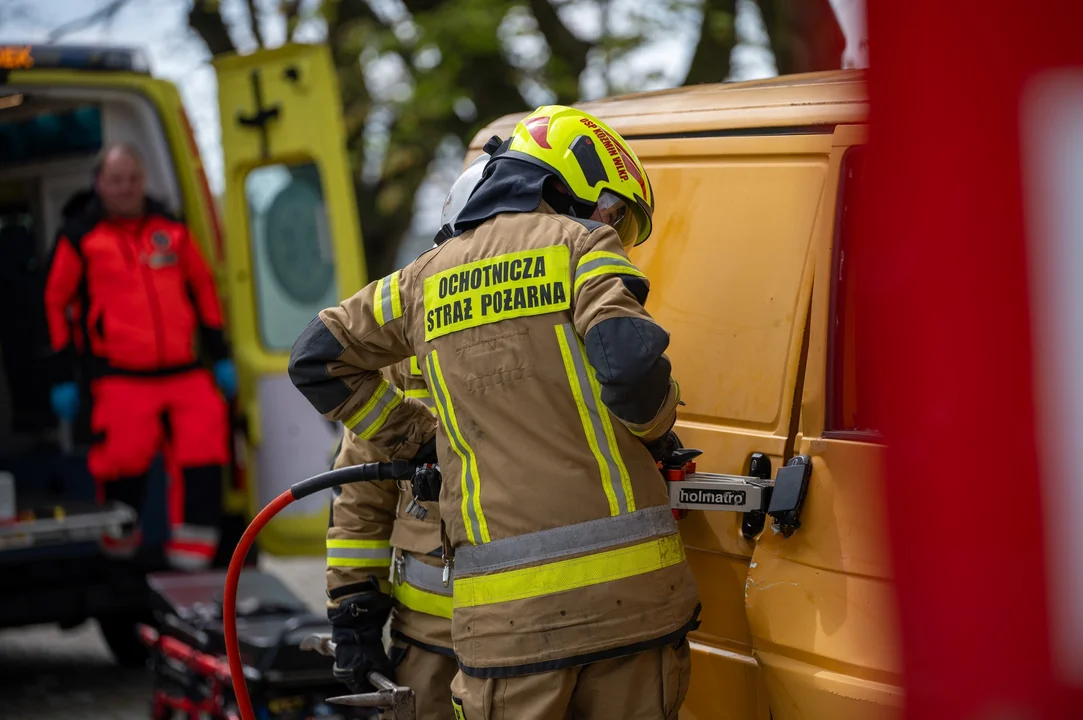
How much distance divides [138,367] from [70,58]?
1.45 meters

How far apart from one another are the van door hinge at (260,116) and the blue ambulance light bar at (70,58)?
0.64 meters

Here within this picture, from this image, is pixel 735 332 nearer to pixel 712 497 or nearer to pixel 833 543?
pixel 712 497

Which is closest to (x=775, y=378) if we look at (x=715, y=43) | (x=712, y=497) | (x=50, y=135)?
(x=712, y=497)

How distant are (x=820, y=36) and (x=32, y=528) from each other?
201 inches

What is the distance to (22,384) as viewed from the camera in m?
8.27

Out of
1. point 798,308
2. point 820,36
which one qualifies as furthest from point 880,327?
point 798,308

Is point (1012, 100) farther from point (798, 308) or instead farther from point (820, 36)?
point (798, 308)

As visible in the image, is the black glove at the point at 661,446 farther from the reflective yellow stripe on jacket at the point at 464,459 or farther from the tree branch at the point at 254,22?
the tree branch at the point at 254,22

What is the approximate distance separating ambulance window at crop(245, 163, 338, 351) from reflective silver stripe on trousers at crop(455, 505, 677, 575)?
4.01 meters

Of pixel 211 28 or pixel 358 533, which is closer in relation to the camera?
pixel 358 533

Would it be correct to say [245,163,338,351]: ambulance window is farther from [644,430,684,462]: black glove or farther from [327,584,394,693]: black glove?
[644,430,684,462]: black glove

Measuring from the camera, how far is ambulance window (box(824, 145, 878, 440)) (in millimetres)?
2629

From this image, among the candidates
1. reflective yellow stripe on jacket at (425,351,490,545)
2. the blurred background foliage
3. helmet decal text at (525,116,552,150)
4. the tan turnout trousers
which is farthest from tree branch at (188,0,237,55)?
the tan turnout trousers

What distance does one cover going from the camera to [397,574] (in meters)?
3.31
